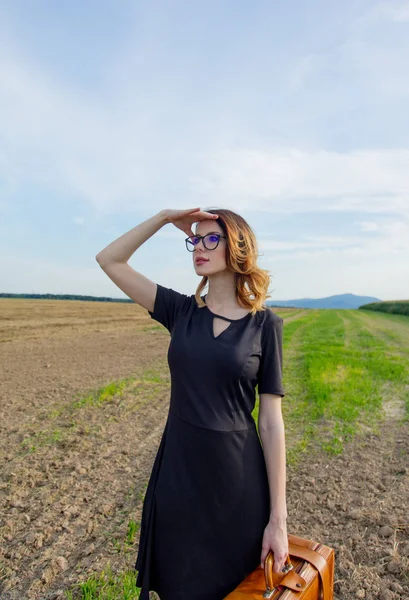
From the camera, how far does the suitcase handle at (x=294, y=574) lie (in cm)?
176

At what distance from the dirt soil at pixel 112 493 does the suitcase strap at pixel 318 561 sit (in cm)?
152

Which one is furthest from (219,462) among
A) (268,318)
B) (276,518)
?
(268,318)

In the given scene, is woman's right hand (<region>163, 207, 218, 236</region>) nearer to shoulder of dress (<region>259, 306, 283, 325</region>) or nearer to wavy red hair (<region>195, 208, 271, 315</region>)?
wavy red hair (<region>195, 208, 271, 315</region>)

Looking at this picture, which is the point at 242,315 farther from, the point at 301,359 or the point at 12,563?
the point at 301,359

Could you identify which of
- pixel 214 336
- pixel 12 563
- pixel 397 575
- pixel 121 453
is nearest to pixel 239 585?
pixel 214 336

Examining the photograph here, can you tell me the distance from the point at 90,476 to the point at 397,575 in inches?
119

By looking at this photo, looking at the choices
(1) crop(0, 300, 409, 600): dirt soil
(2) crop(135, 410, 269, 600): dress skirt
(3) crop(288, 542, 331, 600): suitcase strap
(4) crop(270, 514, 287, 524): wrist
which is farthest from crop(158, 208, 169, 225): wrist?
(1) crop(0, 300, 409, 600): dirt soil

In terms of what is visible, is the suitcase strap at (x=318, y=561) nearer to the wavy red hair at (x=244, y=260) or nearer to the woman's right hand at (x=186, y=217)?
the wavy red hair at (x=244, y=260)

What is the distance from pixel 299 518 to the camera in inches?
166

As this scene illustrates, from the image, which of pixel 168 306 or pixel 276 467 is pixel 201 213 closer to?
pixel 168 306

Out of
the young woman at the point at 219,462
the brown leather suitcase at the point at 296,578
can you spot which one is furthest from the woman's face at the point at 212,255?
the brown leather suitcase at the point at 296,578

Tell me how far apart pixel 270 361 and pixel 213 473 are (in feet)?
1.72

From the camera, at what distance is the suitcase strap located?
6.22 ft

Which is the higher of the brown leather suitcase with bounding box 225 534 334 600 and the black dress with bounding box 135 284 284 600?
the black dress with bounding box 135 284 284 600
